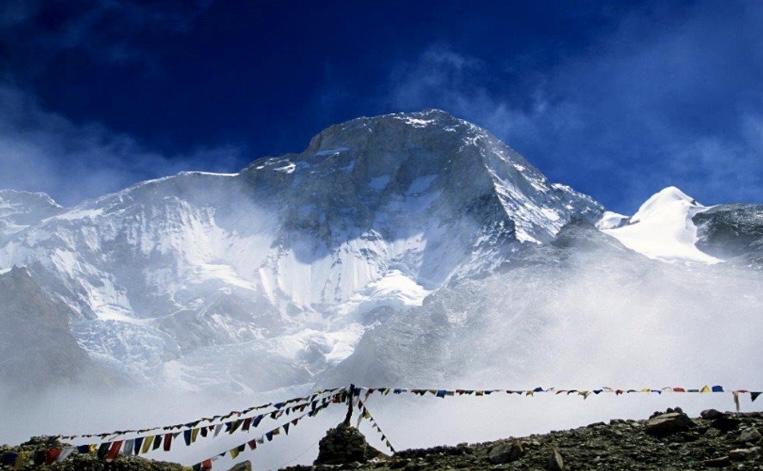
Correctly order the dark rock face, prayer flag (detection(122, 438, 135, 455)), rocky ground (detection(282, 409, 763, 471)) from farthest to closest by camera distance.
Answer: the dark rock face < prayer flag (detection(122, 438, 135, 455)) < rocky ground (detection(282, 409, 763, 471))

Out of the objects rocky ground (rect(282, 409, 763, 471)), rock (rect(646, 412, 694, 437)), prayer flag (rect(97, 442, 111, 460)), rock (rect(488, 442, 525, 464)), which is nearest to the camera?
rocky ground (rect(282, 409, 763, 471))

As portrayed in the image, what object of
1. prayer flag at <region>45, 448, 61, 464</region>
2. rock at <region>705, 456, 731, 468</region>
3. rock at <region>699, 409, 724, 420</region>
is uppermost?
rock at <region>699, 409, 724, 420</region>

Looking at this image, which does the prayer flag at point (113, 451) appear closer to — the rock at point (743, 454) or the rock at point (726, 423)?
the rock at point (743, 454)

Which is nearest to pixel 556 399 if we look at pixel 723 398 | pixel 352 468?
pixel 723 398

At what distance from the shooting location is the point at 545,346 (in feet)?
604

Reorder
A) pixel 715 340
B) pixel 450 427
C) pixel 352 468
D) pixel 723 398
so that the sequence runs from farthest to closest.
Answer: pixel 715 340 < pixel 450 427 < pixel 723 398 < pixel 352 468

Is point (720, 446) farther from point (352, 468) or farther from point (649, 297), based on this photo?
point (649, 297)

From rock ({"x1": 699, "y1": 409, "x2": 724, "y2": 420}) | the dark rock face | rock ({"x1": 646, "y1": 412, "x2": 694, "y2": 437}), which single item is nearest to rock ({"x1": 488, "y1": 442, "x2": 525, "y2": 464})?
rock ({"x1": 646, "y1": 412, "x2": 694, "y2": 437})

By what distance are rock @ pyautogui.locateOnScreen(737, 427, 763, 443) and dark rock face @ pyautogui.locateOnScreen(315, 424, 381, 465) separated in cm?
1136

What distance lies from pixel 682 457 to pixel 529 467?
3.58 metres

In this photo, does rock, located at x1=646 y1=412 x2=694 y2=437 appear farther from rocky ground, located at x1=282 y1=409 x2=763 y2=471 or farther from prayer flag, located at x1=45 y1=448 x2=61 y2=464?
prayer flag, located at x1=45 y1=448 x2=61 y2=464

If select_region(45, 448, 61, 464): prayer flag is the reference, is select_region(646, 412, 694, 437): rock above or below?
above

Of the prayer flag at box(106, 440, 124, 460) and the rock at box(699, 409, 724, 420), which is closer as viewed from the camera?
the rock at box(699, 409, 724, 420)

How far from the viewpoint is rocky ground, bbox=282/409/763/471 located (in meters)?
17.2
